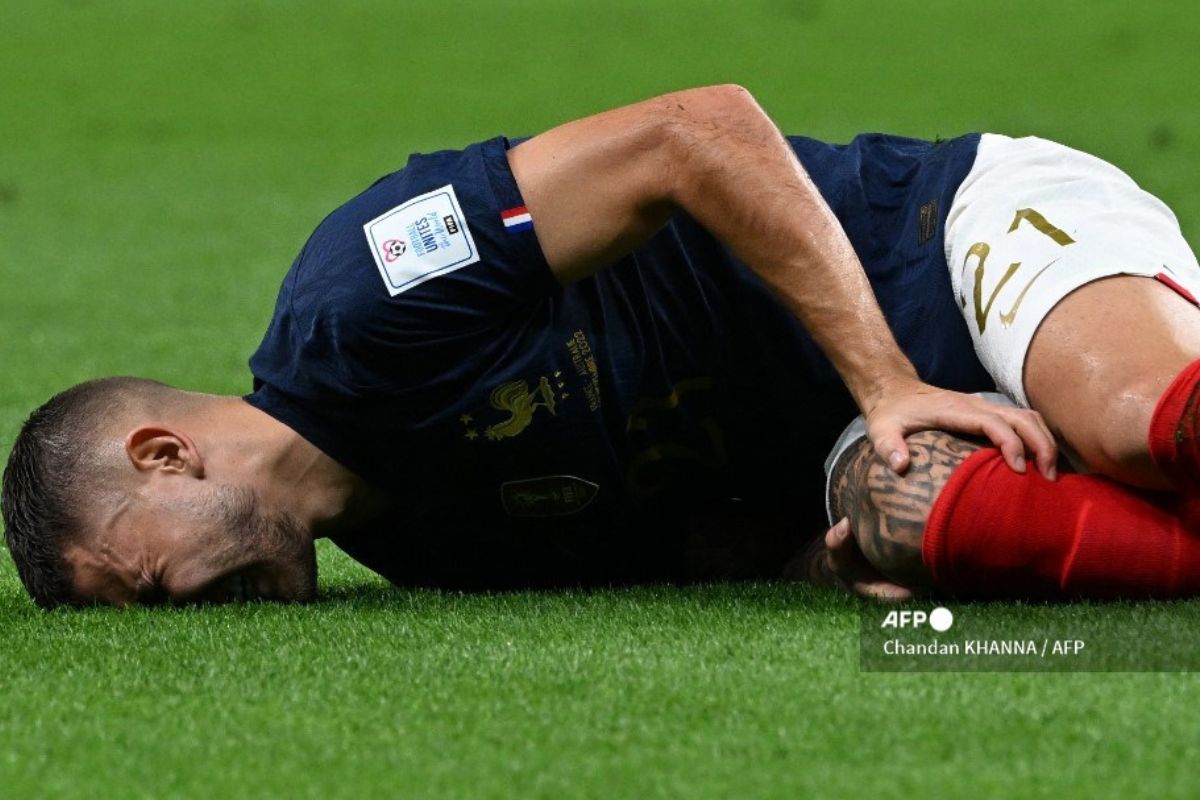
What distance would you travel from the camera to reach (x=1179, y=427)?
1.64 m

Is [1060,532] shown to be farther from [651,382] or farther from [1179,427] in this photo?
[651,382]

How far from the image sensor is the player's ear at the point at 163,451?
6.55ft

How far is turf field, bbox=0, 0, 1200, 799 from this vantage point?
1.36 meters

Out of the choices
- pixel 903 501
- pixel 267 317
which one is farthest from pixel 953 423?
pixel 267 317

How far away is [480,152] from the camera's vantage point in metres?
2.00

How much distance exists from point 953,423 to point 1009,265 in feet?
0.71

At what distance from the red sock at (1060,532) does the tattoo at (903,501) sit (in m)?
0.01

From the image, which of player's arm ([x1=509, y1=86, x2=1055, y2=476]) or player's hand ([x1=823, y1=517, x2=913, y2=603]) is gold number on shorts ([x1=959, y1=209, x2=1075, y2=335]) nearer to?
player's arm ([x1=509, y1=86, x2=1055, y2=476])

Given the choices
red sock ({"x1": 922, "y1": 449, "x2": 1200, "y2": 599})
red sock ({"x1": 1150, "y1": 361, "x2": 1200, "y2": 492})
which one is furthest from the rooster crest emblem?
red sock ({"x1": 1150, "y1": 361, "x2": 1200, "y2": 492})

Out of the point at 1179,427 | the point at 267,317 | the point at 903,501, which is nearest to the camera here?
the point at 1179,427

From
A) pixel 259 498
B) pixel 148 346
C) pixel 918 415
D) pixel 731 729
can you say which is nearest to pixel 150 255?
pixel 148 346

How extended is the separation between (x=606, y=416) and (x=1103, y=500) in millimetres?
545

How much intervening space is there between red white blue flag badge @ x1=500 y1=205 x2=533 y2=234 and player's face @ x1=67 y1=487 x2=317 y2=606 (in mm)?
383

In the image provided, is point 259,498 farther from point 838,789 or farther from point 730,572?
point 838,789
